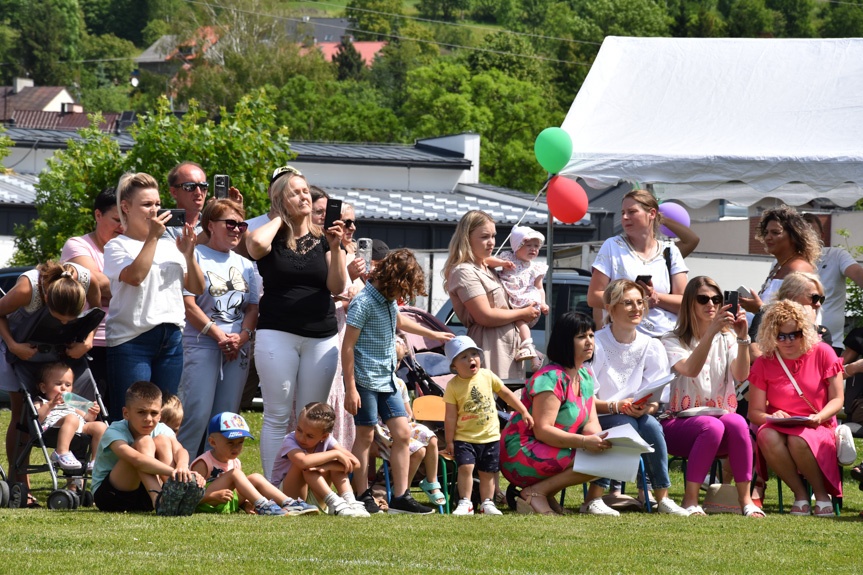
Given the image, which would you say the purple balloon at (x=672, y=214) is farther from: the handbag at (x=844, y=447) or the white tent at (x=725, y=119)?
the handbag at (x=844, y=447)

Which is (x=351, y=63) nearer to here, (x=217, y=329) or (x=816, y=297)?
(x=816, y=297)

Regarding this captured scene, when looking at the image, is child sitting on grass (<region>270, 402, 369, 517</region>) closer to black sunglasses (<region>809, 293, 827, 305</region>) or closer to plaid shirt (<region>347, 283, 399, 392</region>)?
plaid shirt (<region>347, 283, 399, 392</region>)

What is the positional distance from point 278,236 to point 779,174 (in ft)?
17.1

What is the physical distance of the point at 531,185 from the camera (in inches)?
2516

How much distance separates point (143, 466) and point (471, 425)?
1911 mm

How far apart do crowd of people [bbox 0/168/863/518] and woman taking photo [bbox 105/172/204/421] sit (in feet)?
0.04

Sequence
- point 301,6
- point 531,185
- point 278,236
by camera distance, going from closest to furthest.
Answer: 1. point 278,236
2. point 531,185
3. point 301,6

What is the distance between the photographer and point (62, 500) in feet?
20.9

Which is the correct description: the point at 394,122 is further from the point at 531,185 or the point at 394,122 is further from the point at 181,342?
the point at 181,342

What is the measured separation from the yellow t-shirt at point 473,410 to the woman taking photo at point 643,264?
1.41 m

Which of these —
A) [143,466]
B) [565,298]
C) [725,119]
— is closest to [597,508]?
[143,466]

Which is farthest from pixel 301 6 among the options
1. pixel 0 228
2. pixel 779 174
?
pixel 779 174

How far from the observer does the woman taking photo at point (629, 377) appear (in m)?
6.80

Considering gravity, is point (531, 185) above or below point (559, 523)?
above
